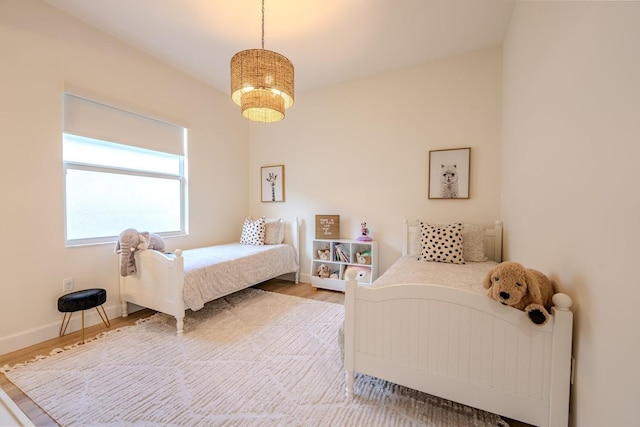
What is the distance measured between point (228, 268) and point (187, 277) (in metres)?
0.45

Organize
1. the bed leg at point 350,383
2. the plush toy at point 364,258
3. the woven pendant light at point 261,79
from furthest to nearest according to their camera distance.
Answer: the plush toy at point 364,258, the woven pendant light at point 261,79, the bed leg at point 350,383

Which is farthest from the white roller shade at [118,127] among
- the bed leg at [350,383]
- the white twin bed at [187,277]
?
the bed leg at [350,383]

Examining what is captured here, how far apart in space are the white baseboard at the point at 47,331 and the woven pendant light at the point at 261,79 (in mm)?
2318

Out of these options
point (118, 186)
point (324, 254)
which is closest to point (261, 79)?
point (118, 186)

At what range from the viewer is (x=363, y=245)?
11.0 ft

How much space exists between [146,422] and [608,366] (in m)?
1.94

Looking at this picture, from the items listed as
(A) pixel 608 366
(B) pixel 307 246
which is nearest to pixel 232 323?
(B) pixel 307 246

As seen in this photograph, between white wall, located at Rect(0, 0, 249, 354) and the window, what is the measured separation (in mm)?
137

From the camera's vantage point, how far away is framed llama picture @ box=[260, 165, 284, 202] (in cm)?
390

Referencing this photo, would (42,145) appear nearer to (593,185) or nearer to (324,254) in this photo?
(324,254)

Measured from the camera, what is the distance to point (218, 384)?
5.17 feet

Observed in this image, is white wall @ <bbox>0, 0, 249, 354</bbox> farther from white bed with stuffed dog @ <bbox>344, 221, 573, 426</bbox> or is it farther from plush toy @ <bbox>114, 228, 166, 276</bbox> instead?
white bed with stuffed dog @ <bbox>344, 221, 573, 426</bbox>

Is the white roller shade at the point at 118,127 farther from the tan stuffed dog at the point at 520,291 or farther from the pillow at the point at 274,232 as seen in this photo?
the tan stuffed dog at the point at 520,291

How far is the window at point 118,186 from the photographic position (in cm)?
234
